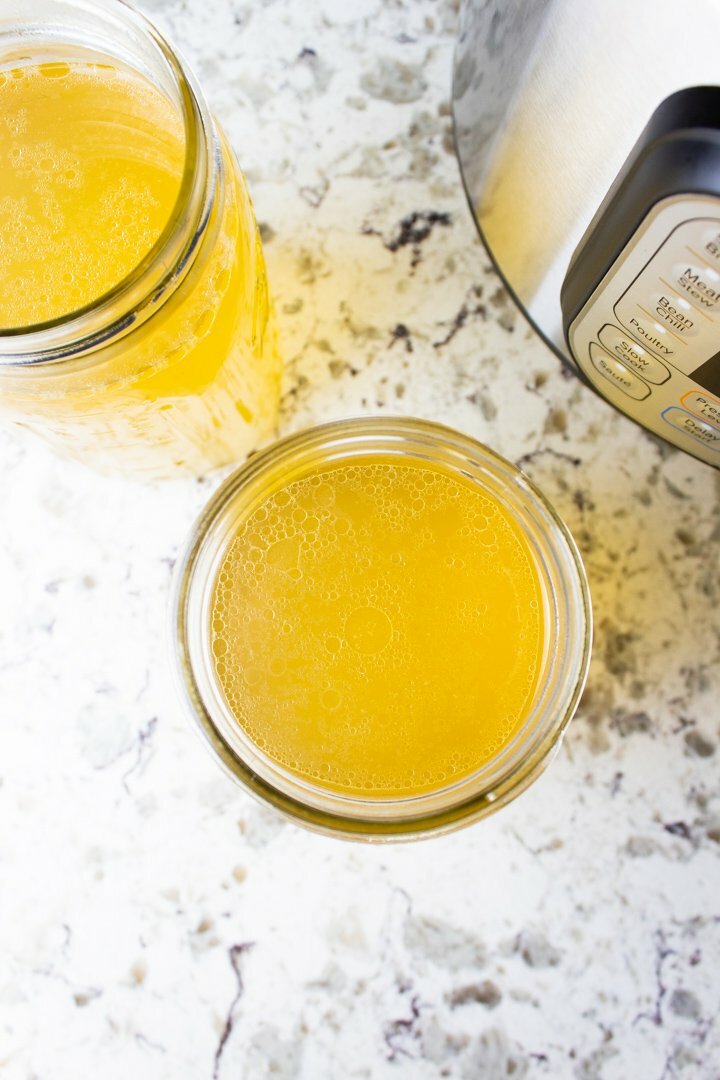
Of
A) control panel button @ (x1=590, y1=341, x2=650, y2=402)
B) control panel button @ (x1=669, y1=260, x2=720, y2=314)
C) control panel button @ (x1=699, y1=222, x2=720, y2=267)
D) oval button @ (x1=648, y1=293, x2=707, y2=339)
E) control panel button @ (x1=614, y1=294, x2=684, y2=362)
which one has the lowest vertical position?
control panel button @ (x1=590, y1=341, x2=650, y2=402)

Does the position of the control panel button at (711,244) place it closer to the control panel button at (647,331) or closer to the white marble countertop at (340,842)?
the control panel button at (647,331)

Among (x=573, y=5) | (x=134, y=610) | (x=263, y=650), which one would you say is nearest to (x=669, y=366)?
(x=573, y=5)

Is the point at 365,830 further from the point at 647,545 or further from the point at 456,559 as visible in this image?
the point at 647,545

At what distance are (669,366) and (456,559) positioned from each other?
204 millimetres

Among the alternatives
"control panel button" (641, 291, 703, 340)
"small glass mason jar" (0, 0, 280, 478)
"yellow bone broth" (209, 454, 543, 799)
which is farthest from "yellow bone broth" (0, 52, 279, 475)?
"control panel button" (641, 291, 703, 340)

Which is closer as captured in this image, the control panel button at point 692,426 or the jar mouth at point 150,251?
the jar mouth at point 150,251

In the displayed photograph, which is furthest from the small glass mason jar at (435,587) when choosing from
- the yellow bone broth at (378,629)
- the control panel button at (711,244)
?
the control panel button at (711,244)

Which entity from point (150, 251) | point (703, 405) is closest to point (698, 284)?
point (703, 405)

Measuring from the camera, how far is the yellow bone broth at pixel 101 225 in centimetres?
53

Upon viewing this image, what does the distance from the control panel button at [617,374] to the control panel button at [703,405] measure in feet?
0.09

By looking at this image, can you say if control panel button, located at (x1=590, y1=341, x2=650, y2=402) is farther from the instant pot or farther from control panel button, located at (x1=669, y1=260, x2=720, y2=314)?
control panel button, located at (x1=669, y1=260, x2=720, y2=314)

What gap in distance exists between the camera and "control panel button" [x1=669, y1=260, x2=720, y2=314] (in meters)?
0.41

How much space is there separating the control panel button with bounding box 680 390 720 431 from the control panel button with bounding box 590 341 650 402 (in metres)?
0.03

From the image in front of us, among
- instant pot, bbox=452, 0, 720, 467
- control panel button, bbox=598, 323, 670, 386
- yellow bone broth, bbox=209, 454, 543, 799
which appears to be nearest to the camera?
instant pot, bbox=452, 0, 720, 467
